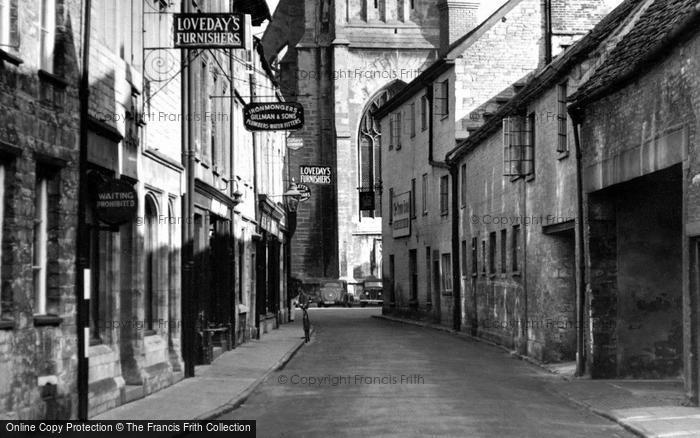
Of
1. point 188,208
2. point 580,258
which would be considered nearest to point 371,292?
point 580,258

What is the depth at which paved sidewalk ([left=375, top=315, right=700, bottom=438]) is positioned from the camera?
1337cm

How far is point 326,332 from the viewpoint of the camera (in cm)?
3709

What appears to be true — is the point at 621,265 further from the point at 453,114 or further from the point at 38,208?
the point at 453,114

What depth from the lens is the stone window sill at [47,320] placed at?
13.0 meters

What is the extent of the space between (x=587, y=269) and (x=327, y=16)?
49.1 m

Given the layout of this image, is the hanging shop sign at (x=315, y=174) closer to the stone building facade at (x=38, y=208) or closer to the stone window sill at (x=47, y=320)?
the stone building facade at (x=38, y=208)

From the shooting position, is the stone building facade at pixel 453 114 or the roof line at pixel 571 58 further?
the stone building facade at pixel 453 114

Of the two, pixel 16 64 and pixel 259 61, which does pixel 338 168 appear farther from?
pixel 16 64

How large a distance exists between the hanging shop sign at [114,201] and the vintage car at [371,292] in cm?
5100

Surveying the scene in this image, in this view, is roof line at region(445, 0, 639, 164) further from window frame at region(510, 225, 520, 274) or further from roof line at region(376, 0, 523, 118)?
roof line at region(376, 0, 523, 118)

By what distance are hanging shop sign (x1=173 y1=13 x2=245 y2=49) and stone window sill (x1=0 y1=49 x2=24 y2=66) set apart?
6469 millimetres

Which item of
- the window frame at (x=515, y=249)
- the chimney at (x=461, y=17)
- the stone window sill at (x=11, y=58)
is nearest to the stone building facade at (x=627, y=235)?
the window frame at (x=515, y=249)

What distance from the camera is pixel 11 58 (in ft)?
39.0

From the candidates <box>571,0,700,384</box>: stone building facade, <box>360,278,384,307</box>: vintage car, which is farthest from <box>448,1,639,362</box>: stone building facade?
<box>360,278,384,307</box>: vintage car
